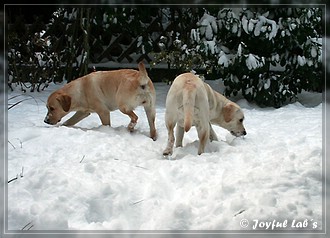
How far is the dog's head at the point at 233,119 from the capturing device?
3.81m

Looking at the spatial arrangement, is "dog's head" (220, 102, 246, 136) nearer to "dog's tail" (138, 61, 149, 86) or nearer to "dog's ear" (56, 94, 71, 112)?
"dog's tail" (138, 61, 149, 86)

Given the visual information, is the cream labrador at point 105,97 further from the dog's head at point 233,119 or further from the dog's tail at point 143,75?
the dog's head at point 233,119

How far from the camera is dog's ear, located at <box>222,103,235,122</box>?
3.80 meters

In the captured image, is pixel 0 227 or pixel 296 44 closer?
pixel 0 227

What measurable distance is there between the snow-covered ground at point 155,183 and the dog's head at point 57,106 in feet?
1.26

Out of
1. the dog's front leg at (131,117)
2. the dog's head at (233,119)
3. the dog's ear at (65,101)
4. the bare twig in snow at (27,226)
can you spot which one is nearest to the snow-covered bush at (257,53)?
the dog's head at (233,119)

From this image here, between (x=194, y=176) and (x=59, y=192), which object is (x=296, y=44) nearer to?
(x=194, y=176)

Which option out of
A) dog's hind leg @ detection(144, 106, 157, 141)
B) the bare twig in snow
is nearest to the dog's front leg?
dog's hind leg @ detection(144, 106, 157, 141)

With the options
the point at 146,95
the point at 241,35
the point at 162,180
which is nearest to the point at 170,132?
the point at 146,95

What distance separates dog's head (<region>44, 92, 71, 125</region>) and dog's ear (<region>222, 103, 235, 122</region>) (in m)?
1.38

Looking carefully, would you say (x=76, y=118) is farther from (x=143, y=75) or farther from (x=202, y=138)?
(x=202, y=138)

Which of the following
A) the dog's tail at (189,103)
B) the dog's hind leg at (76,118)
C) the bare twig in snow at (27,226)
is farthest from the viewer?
the dog's hind leg at (76,118)

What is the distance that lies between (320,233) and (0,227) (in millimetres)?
1248

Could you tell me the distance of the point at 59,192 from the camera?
2.25 metres
